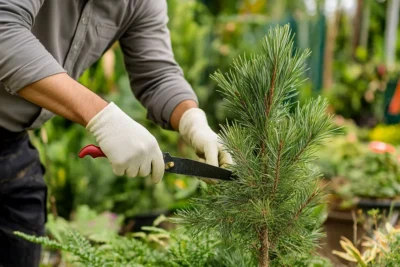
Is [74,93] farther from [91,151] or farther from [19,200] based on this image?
[19,200]

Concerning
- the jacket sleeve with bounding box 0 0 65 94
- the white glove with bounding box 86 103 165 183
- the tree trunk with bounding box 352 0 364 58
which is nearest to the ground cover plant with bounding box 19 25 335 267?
the white glove with bounding box 86 103 165 183

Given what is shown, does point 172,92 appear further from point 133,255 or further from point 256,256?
point 256,256

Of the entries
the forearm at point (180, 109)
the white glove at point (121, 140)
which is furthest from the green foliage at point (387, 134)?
the white glove at point (121, 140)

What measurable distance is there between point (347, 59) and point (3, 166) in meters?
10.3

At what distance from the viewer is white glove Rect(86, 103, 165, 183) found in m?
1.54

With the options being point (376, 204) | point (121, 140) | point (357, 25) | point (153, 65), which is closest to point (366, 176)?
point (376, 204)

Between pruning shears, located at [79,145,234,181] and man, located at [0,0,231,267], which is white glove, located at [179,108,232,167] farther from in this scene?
→ pruning shears, located at [79,145,234,181]

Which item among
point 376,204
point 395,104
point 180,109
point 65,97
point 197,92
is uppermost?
point 65,97

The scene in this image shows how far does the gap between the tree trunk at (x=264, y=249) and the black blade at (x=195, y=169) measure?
15cm

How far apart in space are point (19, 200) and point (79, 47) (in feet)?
1.90

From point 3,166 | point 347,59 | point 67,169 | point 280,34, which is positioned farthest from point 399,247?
point 347,59

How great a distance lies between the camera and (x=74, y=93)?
60.2 inches

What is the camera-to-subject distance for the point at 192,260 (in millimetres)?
1750

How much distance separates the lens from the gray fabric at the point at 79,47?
1490 mm
